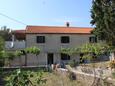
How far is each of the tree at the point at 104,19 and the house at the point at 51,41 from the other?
1692 cm

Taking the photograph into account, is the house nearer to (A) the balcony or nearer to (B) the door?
(B) the door

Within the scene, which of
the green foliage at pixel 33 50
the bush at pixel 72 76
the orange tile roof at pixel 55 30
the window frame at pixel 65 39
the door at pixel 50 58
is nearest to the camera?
the bush at pixel 72 76

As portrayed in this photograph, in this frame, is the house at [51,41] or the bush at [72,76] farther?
the house at [51,41]

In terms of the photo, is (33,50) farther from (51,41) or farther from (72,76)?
(72,76)

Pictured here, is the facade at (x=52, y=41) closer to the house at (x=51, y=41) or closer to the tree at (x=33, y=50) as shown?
the house at (x=51, y=41)

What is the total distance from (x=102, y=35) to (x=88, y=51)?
12.7m

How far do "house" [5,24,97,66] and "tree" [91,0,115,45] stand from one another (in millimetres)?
16925

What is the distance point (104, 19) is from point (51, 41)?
21.8 meters

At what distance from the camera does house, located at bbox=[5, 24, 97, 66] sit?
177ft

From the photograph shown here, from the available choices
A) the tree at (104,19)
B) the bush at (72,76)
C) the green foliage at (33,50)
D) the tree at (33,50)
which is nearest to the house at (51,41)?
the tree at (33,50)

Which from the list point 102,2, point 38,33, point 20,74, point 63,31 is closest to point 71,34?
point 63,31

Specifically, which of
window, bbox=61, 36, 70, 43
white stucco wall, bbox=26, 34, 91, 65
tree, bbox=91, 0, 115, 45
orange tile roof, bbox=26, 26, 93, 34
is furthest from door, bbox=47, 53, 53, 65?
tree, bbox=91, 0, 115, 45

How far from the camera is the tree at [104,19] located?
109 ft

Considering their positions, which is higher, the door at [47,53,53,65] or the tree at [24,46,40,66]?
the tree at [24,46,40,66]
